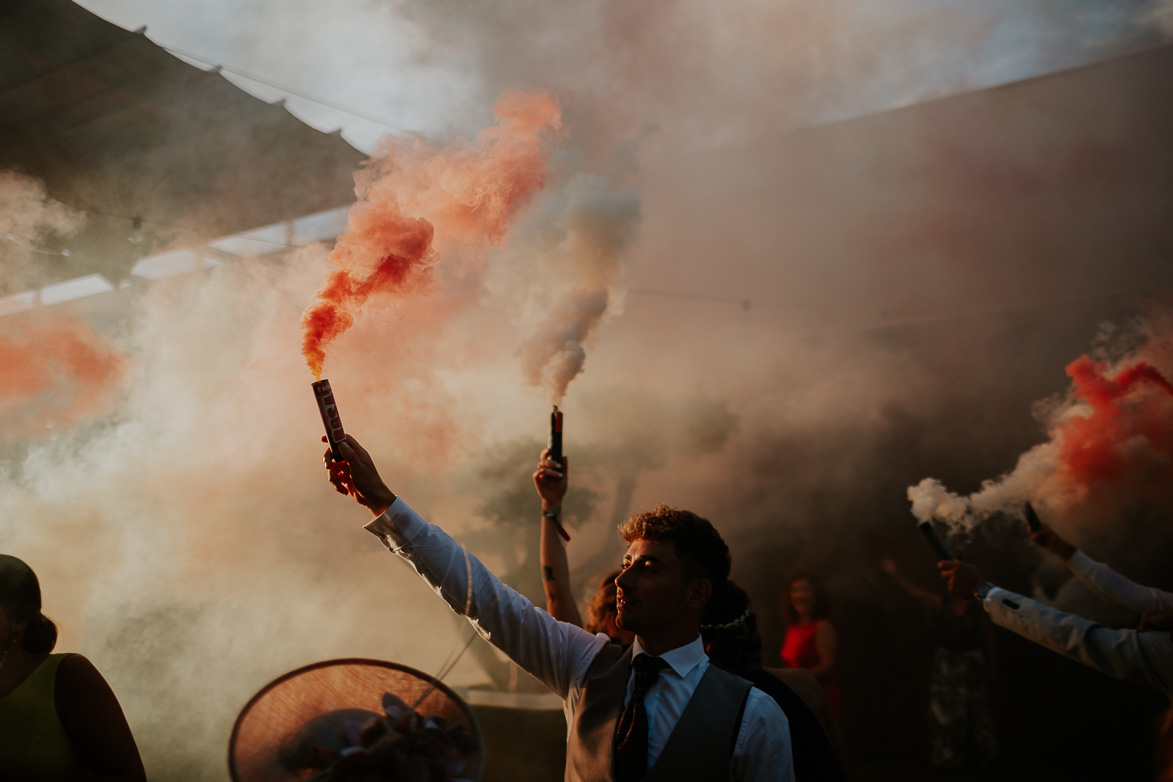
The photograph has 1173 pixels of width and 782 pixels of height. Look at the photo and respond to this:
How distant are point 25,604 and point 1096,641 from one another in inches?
138

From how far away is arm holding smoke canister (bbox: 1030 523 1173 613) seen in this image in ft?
Answer: 10.4

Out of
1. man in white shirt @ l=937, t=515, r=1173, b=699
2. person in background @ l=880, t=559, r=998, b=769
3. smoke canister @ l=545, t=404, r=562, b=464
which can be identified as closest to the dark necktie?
smoke canister @ l=545, t=404, r=562, b=464

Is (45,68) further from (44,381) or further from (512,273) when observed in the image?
(512,273)

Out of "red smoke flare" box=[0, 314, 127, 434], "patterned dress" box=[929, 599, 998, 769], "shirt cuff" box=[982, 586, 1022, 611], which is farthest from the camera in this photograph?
"patterned dress" box=[929, 599, 998, 769]

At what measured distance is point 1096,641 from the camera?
252 cm

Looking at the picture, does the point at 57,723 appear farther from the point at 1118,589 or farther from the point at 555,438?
the point at 1118,589

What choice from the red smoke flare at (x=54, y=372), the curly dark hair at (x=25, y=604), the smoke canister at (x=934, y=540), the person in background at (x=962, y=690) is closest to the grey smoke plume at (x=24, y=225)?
the red smoke flare at (x=54, y=372)

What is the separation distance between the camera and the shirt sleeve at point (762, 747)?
1529 mm

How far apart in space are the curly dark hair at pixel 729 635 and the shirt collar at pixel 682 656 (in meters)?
0.23

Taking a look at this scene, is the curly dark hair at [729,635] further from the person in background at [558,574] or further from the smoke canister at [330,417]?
the smoke canister at [330,417]

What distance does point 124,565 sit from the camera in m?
4.16

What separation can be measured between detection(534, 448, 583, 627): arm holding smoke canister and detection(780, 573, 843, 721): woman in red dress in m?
2.02

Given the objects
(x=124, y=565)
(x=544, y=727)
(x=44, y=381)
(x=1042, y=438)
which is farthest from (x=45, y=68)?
(x=1042, y=438)

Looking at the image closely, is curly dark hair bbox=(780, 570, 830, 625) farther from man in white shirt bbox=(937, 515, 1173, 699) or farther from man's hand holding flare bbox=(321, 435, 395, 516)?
man's hand holding flare bbox=(321, 435, 395, 516)
